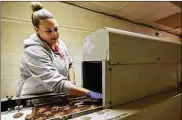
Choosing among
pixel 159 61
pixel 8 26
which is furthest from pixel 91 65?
pixel 8 26

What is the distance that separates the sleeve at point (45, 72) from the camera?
1075 millimetres

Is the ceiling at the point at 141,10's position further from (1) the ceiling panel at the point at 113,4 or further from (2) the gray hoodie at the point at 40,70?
(2) the gray hoodie at the point at 40,70

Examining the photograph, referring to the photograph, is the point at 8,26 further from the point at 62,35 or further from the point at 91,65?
the point at 91,65

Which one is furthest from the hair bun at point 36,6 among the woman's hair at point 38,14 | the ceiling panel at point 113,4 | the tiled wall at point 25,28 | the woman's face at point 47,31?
the ceiling panel at point 113,4

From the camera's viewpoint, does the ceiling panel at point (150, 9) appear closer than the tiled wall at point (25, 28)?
No

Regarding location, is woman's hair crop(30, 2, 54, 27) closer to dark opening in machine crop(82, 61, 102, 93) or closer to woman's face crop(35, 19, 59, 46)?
woman's face crop(35, 19, 59, 46)

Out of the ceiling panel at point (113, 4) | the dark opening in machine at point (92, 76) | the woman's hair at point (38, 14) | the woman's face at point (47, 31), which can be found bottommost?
the dark opening in machine at point (92, 76)

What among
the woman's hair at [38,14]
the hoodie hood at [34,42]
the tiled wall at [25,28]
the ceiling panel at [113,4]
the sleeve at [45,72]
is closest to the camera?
the sleeve at [45,72]

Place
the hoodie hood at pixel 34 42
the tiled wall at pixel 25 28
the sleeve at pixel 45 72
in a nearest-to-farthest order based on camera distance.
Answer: the sleeve at pixel 45 72, the hoodie hood at pixel 34 42, the tiled wall at pixel 25 28

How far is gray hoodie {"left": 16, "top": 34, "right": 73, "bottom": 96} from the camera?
1.08 m

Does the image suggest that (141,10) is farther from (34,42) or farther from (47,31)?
(34,42)

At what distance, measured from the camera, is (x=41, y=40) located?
1328mm

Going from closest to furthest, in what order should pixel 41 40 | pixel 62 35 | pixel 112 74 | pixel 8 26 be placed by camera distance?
pixel 112 74 → pixel 41 40 → pixel 8 26 → pixel 62 35

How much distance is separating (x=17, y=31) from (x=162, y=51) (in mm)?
1869
